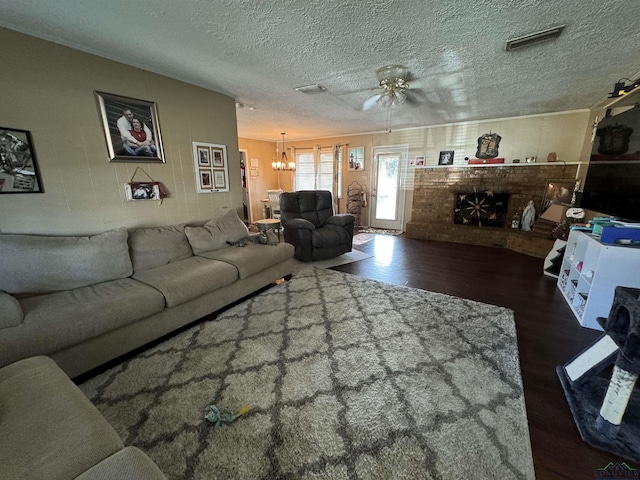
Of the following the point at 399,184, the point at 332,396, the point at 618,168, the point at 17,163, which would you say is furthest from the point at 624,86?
the point at 17,163

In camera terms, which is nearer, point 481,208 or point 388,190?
point 481,208

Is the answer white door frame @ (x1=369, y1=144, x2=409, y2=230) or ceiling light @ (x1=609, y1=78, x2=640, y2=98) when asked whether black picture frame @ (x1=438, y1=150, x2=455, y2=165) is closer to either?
white door frame @ (x1=369, y1=144, x2=409, y2=230)

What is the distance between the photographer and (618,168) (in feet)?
7.49

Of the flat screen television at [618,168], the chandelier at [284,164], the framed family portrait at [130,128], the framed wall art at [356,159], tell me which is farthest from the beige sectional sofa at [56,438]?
the chandelier at [284,164]

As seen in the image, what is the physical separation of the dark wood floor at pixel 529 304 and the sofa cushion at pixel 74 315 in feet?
7.57

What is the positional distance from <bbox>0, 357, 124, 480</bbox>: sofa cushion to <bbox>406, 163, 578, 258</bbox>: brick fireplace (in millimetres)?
5056

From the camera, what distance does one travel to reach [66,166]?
6.59 ft

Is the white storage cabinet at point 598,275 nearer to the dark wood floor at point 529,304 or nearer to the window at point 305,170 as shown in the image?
the dark wood floor at point 529,304

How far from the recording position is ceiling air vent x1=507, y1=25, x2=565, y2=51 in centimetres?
177

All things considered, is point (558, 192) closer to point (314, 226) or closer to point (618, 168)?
point (618, 168)

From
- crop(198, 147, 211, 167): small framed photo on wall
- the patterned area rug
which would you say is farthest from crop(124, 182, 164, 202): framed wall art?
the patterned area rug

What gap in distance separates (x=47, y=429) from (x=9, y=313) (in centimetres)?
97

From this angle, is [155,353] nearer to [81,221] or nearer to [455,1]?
[81,221]

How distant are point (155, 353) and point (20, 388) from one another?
0.87m
